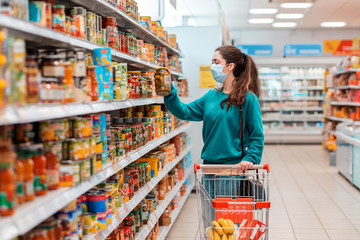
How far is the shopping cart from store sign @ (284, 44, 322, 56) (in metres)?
11.7

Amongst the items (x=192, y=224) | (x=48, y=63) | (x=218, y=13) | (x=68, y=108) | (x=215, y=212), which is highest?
(x=218, y=13)

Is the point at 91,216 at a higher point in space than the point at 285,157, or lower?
higher

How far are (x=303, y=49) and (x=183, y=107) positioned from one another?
11.5 m

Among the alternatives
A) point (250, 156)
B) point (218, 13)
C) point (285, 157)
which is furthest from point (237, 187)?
point (285, 157)

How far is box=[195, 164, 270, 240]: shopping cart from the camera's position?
2.57 m

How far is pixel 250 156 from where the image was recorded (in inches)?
120

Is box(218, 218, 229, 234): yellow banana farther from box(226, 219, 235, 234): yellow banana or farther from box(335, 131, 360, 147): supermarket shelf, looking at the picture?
box(335, 131, 360, 147): supermarket shelf

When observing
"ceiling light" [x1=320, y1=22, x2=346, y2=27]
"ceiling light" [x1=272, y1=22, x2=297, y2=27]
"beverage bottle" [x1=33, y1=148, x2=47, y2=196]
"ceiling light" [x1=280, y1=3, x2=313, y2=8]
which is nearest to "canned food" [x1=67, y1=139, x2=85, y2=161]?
"beverage bottle" [x1=33, y1=148, x2=47, y2=196]

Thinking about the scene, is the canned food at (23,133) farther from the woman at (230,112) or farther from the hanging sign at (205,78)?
the hanging sign at (205,78)

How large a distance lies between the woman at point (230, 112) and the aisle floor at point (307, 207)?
193 centimetres

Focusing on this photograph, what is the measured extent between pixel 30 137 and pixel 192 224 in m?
3.73

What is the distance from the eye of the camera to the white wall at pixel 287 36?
16.0m

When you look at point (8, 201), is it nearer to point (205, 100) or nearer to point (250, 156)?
point (250, 156)

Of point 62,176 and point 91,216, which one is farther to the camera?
point 91,216
